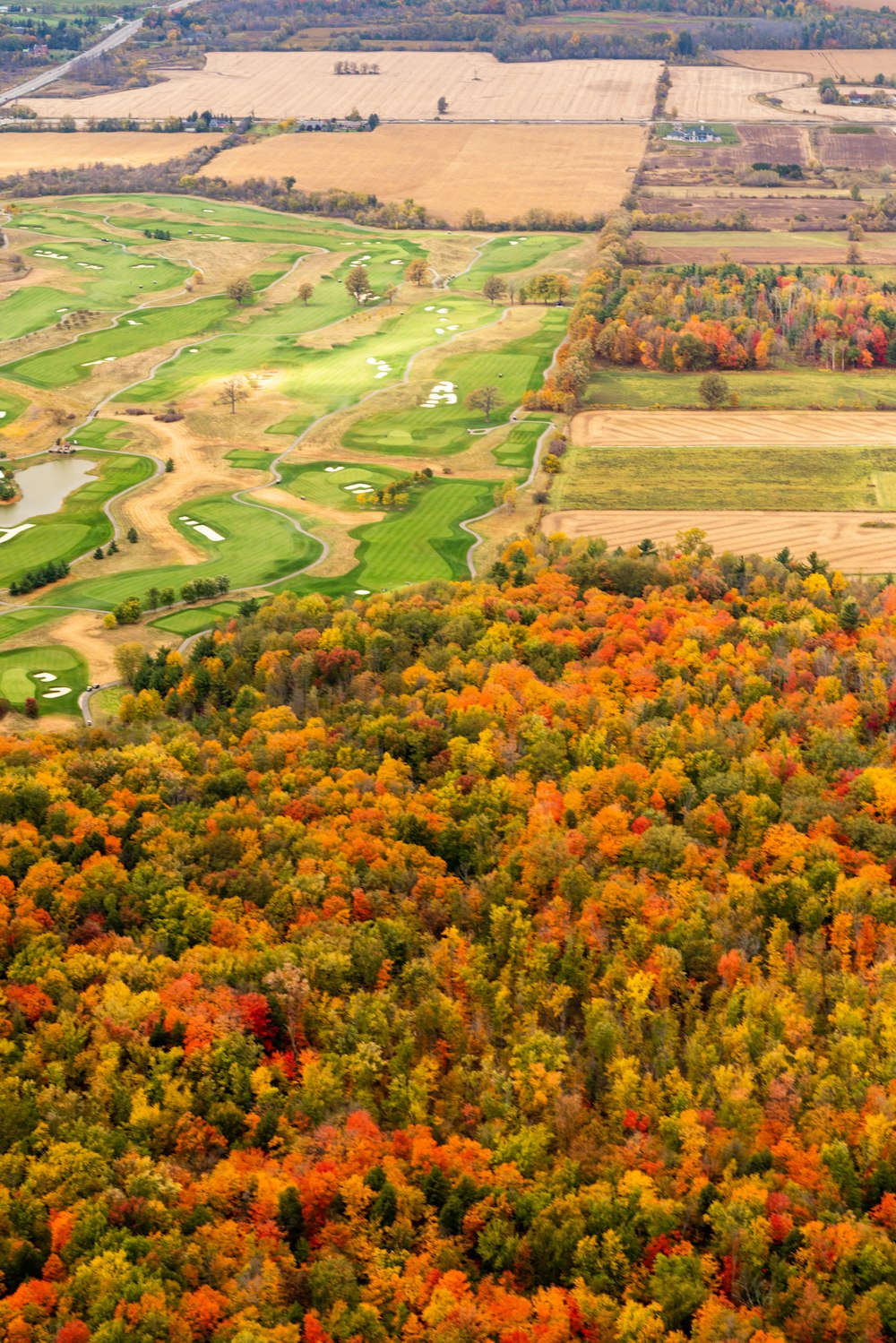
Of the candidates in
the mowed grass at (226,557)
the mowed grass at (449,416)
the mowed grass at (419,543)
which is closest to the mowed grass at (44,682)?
the mowed grass at (226,557)

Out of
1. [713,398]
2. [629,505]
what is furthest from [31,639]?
[713,398]

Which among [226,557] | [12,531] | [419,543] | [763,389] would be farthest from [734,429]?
[12,531]

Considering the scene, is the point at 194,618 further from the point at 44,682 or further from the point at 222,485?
the point at 222,485

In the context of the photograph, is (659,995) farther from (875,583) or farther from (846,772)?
(875,583)

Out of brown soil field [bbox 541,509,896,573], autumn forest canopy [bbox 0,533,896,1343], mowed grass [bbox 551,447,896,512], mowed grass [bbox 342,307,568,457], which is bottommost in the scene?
autumn forest canopy [bbox 0,533,896,1343]

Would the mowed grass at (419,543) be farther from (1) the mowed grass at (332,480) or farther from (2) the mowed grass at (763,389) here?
(2) the mowed grass at (763,389)

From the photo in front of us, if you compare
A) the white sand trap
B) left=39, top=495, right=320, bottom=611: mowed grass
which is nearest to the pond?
the white sand trap

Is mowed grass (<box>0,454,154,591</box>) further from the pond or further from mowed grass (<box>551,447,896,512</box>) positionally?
mowed grass (<box>551,447,896,512</box>)
